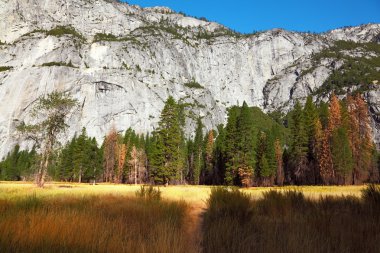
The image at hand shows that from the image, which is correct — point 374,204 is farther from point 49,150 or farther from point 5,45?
point 5,45

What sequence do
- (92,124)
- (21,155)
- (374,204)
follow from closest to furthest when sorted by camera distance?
(374,204) → (21,155) → (92,124)

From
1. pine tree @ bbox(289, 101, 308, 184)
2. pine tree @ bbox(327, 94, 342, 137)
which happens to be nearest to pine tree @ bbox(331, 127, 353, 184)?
pine tree @ bbox(327, 94, 342, 137)

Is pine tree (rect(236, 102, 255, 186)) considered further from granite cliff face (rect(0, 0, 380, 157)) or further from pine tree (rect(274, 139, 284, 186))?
granite cliff face (rect(0, 0, 380, 157))

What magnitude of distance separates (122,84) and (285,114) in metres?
110

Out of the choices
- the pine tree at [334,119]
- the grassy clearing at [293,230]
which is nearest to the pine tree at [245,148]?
the pine tree at [334,119]

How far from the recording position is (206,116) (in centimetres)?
16225

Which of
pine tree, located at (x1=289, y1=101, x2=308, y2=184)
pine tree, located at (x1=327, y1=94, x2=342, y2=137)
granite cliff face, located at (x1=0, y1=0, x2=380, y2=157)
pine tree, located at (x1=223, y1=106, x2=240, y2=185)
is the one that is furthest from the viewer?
granite cliff face, located at (x1=0, y1=0, x2=380, y2=157)

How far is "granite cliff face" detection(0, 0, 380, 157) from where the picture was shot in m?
131

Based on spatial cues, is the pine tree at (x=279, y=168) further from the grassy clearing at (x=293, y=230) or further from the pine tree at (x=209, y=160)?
the grassy clearing at (x=293, y=230)

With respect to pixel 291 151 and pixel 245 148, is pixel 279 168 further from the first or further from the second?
pixel 245 148

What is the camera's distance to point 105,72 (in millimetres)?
139750

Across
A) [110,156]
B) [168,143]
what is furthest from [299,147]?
[110,156]

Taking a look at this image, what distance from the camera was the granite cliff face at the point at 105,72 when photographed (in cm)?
13075

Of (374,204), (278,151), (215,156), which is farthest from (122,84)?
(374,204)
